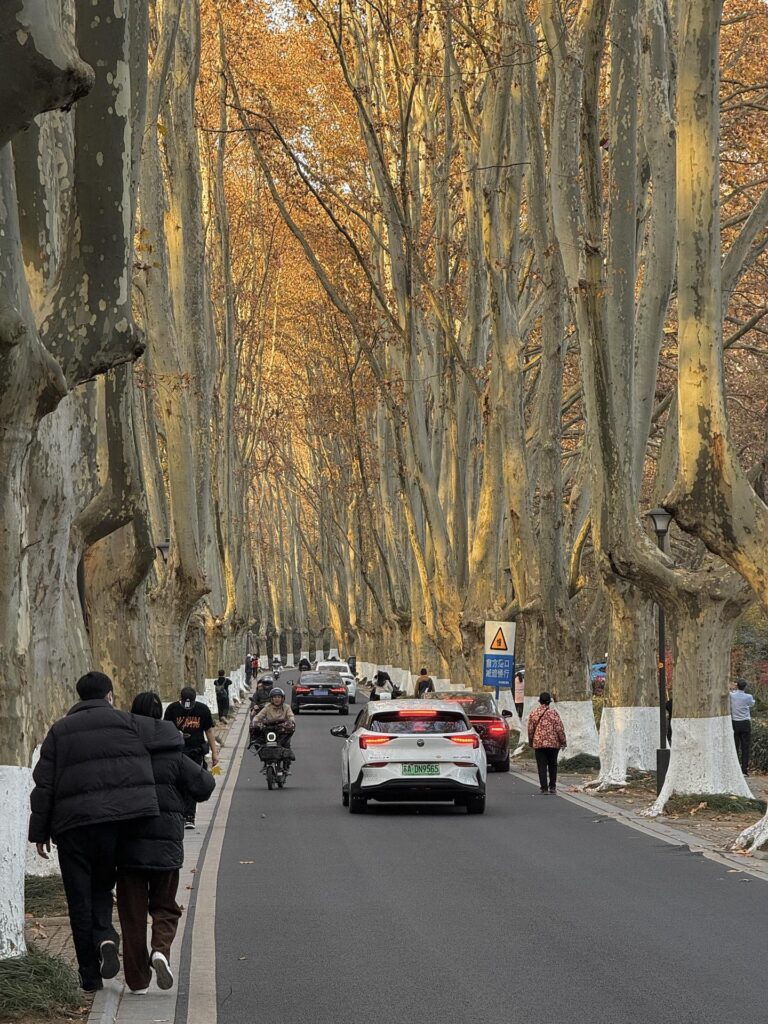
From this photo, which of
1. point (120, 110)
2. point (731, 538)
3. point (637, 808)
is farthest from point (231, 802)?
point (120, 110)

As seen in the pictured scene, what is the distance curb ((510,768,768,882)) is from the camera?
14.8 meters

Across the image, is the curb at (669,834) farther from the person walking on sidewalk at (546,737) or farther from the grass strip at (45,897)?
the grass strip at (45,897)

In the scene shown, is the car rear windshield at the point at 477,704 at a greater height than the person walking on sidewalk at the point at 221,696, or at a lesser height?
greater

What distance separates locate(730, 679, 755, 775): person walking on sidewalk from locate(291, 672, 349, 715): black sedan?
102 feet

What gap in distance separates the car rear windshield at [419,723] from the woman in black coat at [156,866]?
38.1 ft

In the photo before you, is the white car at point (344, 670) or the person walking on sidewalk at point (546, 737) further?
the white car at point (344, 670)

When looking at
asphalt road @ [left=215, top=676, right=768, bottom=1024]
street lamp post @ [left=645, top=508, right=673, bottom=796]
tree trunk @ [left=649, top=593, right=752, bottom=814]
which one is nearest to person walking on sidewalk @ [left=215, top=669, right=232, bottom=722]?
street lamp post @ [left=645, top=508, right=673, bottom=796]

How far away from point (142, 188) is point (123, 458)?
601cm

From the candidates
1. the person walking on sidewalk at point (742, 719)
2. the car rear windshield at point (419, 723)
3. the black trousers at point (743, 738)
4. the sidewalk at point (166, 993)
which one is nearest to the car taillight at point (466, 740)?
the car rear windshield at point (419, 723)

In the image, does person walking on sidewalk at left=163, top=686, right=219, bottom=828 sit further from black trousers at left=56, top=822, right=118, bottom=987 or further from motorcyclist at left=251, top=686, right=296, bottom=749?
black trousers at left=56, top=822, right=118, bottom=987

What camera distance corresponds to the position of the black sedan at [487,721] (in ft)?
87.8

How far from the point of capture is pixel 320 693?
5719 cm

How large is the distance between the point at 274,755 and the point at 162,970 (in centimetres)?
1625

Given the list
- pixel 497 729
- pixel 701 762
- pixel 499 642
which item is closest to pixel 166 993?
pixel 701 762
